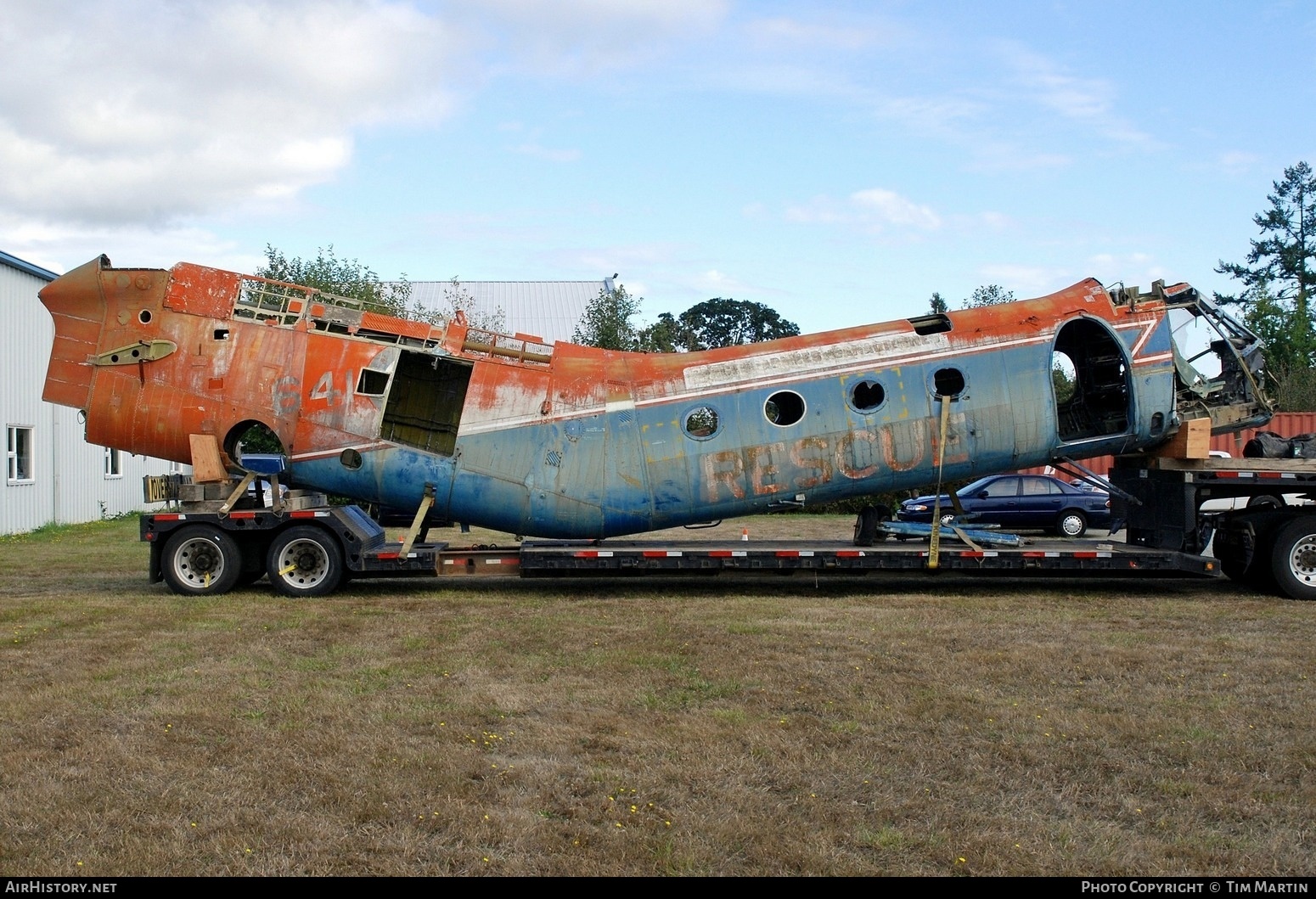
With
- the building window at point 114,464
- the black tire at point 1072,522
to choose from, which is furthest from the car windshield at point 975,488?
the building window at point 114,464

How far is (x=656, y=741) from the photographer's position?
7852 millimetres

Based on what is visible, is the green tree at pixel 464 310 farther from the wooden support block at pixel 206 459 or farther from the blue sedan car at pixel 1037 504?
the wooden support block at pixel 206 459

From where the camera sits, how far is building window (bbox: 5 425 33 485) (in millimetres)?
26312

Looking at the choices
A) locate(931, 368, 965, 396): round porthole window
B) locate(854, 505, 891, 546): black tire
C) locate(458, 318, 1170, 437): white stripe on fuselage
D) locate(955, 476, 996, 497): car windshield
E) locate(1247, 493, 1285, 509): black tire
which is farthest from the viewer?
locate(955, 476, 996, 497): car windshield

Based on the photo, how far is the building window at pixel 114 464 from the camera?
33000mm

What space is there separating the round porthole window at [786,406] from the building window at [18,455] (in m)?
20.8

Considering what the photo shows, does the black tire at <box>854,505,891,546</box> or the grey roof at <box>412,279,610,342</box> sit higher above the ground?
the grey roof at <box>412,279,610,342</box>

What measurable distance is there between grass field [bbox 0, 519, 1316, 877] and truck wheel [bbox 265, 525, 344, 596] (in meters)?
1.10

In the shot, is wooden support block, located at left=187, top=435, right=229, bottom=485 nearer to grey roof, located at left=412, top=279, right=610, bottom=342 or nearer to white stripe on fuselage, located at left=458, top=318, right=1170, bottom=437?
white stripe on fuselage, located at left=458, top=318, right=1170, bottom=437

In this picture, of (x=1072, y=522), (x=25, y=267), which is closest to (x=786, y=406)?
(x=1072, y=522)

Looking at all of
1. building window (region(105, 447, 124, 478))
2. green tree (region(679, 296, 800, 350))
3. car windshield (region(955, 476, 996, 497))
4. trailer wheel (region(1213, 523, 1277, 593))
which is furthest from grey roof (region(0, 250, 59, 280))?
green tree (region(679, 296, 800, 350))

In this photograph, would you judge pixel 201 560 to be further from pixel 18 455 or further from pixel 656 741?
pixel 18 455

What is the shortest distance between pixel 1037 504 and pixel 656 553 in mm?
14204
